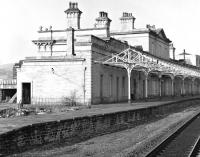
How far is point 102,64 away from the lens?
3512 centimetres

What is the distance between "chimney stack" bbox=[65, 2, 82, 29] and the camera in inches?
1916

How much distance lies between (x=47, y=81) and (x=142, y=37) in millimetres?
30748

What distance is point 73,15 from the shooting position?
5019 centimetres

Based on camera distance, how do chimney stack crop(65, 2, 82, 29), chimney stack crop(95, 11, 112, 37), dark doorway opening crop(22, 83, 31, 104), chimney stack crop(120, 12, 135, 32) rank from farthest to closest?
chimney stack crop(120, 12, 135, 32) < chimney stack crop(95, 11, 112, 37) < chimney stack crop(65, 2, 82, 29) < dark doorway opening crop(22, 83, 31, 104)

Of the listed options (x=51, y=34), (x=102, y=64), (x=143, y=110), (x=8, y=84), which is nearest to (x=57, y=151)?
(x=143, y=110)

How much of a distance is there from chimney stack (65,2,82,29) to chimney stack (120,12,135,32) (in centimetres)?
1355

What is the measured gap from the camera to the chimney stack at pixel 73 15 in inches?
1916

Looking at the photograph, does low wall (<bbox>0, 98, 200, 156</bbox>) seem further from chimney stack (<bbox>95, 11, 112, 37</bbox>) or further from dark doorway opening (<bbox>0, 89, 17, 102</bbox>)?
chimney stack (<bbox>95, 11, 112, 37</bbox>)

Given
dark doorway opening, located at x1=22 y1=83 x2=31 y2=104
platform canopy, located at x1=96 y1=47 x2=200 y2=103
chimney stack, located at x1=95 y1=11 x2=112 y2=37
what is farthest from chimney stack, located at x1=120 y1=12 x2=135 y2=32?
dark doorway opening, located at x1=22 y1=83 x2=31 y2=104

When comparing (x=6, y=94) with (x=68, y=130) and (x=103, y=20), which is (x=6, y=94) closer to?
(x=103, y=20)

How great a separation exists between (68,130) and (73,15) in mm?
36780

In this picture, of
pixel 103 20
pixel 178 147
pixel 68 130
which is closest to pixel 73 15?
pixel 103 20

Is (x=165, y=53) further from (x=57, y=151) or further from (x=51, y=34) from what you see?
(x=57, y=151)

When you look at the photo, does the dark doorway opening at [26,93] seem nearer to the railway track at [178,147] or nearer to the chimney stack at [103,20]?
the chimney stack at [103,20]
